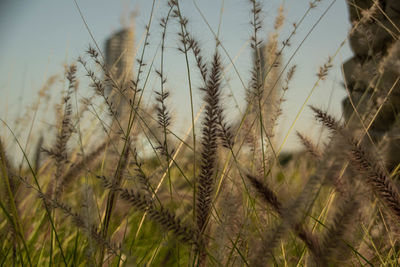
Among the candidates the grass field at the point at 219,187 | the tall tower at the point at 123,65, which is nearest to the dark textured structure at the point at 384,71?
the grass field at the point at 219,187

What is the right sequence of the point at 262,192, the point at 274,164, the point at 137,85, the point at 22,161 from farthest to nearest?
the point at 22,161 → the point at 274,164 → the point at 137,85 → the point at 262,192

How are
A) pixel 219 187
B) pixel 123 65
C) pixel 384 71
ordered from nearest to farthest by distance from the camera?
pixel 219 187 < pixel 384 71 < pixel 123 65

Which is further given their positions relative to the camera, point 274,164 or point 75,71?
point 274,164

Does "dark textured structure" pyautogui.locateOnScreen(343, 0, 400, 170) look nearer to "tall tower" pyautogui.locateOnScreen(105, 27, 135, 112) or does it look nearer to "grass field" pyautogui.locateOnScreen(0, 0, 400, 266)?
"grass field" pyautogui.locateOnScreen(0, 0, 400, 266)

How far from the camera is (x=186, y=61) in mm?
1192

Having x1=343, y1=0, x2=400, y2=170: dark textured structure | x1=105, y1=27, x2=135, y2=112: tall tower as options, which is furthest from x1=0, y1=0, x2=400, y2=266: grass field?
x1=343, y1=0, x2=400, y2=170: dark textured structure

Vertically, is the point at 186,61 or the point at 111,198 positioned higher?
the point at 186,61

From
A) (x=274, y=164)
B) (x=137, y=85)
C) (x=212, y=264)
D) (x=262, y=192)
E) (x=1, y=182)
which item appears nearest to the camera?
(x=262, y=192)

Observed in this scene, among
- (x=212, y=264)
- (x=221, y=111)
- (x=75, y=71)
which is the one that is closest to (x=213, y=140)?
(x=221, y=111)

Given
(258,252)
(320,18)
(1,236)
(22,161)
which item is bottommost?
(1,236)

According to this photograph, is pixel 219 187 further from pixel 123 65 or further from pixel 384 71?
pixel 123 65

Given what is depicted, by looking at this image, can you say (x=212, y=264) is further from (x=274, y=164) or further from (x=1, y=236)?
(x=1, y=236)

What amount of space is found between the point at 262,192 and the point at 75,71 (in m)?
0.66

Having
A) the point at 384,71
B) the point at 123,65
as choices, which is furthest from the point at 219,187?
the point at 123,65
